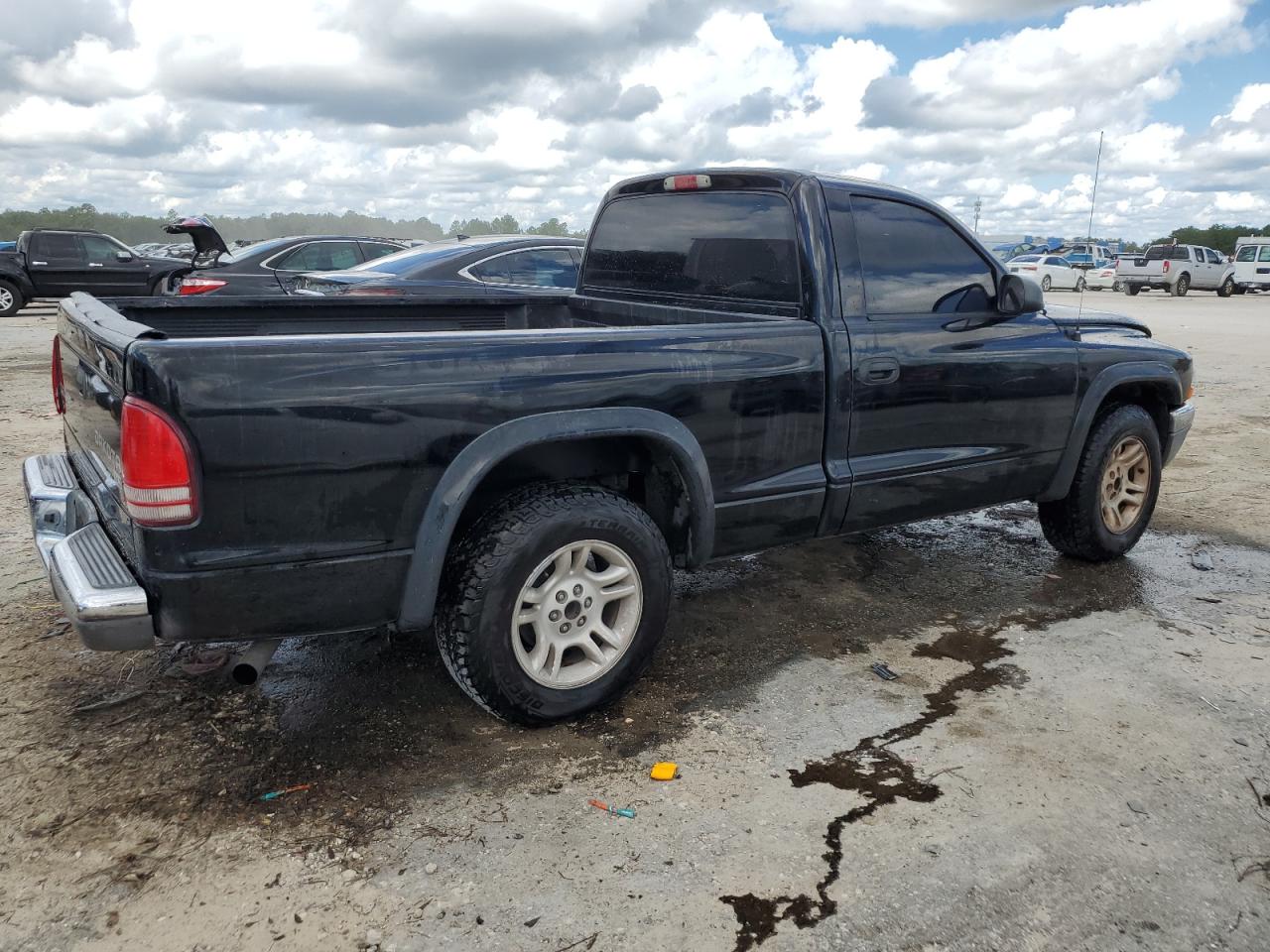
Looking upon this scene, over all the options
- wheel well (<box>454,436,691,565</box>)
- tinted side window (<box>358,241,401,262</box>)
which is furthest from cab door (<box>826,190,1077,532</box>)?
tinted side window (<box>358,241,401,262</box>)

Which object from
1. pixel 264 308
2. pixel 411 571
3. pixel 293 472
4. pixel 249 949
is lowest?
pixel 249 949

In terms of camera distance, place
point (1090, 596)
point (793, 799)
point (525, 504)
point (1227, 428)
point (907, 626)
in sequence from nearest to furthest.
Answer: point (793, 799) → point (525, 504) → point (907, 626) → point (1090, 596) → point (1227, 428)

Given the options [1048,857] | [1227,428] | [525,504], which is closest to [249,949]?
[525,504]

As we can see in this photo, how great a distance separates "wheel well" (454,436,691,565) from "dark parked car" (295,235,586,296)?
4128 millimetres

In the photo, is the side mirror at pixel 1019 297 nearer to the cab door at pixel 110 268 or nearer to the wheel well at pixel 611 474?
the wheel well at pixel 611 474

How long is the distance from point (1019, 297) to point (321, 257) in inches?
405

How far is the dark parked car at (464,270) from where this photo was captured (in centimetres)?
751

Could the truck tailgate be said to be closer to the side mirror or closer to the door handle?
the door handle

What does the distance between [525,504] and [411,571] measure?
1.38ft

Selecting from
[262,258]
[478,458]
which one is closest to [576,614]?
[478,458]

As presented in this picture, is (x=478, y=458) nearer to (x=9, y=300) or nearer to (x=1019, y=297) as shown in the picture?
(x=1019, y=297)

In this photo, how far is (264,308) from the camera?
13.8 ft

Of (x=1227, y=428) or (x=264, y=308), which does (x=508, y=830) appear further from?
(x=1227, y=428)

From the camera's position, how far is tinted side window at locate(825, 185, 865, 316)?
3764 mm
